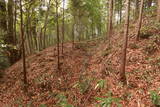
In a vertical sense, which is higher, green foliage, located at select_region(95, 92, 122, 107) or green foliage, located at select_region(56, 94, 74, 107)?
green foliage, located at select_region(95, 92, 122, 107)

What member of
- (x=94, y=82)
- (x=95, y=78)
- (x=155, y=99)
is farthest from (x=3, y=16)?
(x=155, y=99)

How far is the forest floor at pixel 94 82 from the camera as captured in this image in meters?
5.45

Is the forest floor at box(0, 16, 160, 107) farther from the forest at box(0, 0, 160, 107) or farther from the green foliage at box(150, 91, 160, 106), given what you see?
the green foliage at box(150, 91, 160, 106)

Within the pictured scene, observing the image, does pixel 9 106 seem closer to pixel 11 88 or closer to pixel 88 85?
pixel 11 88

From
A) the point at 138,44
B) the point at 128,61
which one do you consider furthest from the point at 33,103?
the point at 138,44

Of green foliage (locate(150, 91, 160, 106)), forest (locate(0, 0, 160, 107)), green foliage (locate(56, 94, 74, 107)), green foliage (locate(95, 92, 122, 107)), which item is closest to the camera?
green foliage (locate(150, 91, 160, 106))

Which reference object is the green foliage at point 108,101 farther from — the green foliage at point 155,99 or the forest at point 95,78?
the green foliage at point 155,99

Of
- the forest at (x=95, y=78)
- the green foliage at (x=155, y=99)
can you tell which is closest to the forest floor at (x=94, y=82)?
the forest at (x=95, y=78)

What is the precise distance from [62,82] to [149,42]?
6.28 m

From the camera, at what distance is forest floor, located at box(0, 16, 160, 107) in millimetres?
5445

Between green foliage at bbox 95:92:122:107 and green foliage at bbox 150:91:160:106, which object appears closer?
green foliage at bbox 150:91:160:106

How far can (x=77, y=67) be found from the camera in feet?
32.4

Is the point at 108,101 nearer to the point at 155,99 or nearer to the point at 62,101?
the point at 155,99

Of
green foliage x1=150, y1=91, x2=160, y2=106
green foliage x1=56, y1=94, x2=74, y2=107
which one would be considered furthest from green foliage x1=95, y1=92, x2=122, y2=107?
green foliage x1=56, y1=94, x2=74, y2=107
